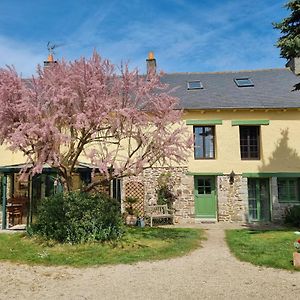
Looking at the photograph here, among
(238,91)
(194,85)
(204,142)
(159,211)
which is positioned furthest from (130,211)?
(238,91)

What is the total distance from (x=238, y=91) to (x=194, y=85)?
247cm

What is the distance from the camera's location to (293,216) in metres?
14.4

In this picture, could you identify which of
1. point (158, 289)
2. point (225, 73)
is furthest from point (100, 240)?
point (225, 73)

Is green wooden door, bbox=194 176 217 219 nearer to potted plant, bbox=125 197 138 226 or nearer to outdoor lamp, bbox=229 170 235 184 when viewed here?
outdoor lamp, bbox=229 170 235 184

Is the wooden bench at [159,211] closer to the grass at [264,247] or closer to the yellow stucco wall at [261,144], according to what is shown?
the yellow stucco wall at [261,144]

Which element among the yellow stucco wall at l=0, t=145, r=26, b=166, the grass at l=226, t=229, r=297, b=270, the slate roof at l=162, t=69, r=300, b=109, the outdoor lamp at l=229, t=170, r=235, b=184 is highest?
the slate roof at l=162, t=69, r=300, b=109

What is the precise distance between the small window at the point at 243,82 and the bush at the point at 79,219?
1115cm

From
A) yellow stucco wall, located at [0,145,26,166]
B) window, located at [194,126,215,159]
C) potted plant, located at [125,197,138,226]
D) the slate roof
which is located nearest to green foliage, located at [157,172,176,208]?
potted plant, located at [125,197,138,226]

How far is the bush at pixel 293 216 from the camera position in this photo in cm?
1419

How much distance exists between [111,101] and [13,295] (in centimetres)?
549

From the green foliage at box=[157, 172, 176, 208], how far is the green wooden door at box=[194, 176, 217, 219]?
4.05 feet

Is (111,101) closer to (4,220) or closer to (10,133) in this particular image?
(10,133)

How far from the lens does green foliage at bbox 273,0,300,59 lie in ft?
36.1

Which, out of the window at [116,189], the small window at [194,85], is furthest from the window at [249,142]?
the window at [116,189]
